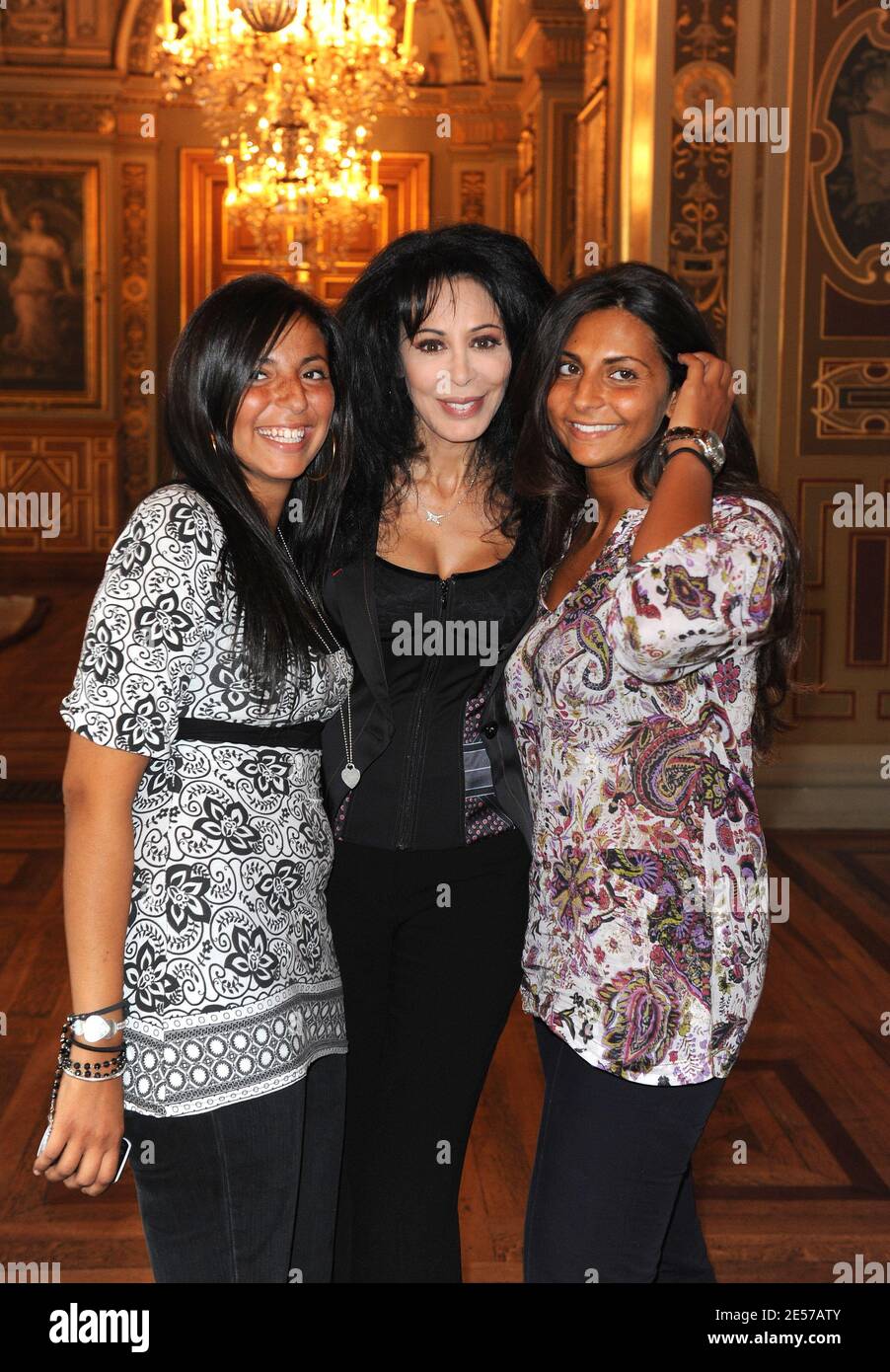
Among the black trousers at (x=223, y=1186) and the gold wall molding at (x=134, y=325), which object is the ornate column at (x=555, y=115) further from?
the black trousers at (x=223, y=1186)

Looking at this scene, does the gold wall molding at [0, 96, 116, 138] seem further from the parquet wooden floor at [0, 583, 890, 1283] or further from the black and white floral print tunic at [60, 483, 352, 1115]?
the black and white floral print tunic at [60, 483, 352, 1115]

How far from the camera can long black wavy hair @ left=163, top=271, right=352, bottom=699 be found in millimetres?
1780

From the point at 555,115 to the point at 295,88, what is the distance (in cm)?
183

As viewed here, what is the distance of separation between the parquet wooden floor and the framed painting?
29.0 ft

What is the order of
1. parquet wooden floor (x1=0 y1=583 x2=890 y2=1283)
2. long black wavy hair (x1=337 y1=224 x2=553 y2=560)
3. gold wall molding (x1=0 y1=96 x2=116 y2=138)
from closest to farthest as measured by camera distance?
long black wavy hair (x1=337 y1=224 x2=553 y2=560)
parquet wooden floor (x1=0 y1=583 x2=890 y2=1283)
gold wall molding (x1=0 y1=96 x2=116 y2=138)

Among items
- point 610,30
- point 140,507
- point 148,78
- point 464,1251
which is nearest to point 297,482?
point 140,507

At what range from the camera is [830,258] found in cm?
630

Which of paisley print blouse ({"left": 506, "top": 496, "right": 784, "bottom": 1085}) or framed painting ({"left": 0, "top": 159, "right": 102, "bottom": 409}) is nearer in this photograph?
paisley print blouse ({"left": 506, "top": 496, "right": 784, "bottom": 1085})

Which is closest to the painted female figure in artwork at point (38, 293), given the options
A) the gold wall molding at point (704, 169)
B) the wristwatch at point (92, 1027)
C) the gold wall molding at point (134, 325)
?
the gold wall molding at point (134, 325)

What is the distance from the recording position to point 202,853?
5.71 feet

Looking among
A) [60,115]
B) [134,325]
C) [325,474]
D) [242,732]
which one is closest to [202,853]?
[242,732]

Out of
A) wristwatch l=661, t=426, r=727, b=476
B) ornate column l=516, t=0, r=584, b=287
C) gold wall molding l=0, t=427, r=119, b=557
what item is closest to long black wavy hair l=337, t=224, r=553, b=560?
wristwatch l=661, t=426, r=727, b=476

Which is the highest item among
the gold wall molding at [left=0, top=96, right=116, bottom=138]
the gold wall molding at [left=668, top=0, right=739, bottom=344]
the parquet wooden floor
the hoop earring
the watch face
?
the gold wall molding at [left=0, top=96, right=116, bottom=138]

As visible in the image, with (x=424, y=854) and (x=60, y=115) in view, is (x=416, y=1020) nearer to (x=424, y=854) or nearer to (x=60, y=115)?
(x=424, y=854)
